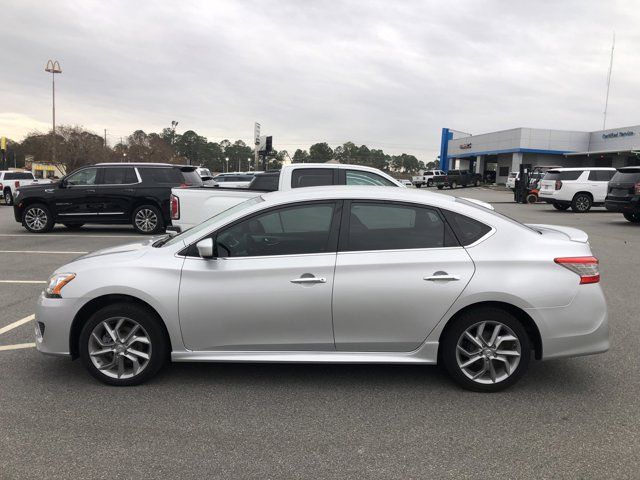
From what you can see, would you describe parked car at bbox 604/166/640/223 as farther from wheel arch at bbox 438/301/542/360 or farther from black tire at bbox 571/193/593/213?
wheel arch at bbox 438/301/542/360

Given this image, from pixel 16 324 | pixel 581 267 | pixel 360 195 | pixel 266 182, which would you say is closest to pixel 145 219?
pixel 266 182

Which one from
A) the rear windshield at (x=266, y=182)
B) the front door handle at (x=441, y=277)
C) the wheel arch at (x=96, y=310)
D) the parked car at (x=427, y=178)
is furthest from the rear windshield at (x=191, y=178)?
the parked car at (x=427, y=178)

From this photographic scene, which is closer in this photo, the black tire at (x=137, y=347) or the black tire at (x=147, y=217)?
the black tire at (x=137, y=347)

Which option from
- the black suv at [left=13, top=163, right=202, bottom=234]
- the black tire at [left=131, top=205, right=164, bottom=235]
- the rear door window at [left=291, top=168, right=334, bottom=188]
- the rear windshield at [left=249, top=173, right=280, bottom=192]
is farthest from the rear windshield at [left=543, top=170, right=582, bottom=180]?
the black tire at [left=131, top=205, right=164, bottom=235]

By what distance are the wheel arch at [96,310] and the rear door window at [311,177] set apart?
5.13m

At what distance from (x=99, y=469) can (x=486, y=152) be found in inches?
2513

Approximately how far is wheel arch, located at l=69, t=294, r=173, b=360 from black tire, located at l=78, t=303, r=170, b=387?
23 mm

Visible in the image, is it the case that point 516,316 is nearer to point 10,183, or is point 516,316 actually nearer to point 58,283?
point 58,283

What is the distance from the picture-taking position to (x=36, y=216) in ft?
44.8

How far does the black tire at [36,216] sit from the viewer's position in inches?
536

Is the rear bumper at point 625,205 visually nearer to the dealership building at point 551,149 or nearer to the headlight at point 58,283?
the headlight at point 58,283

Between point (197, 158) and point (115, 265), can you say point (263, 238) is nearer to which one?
point (115, 265)

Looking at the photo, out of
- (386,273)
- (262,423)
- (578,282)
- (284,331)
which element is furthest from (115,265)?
(578,282)

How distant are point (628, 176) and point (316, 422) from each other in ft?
52.7
